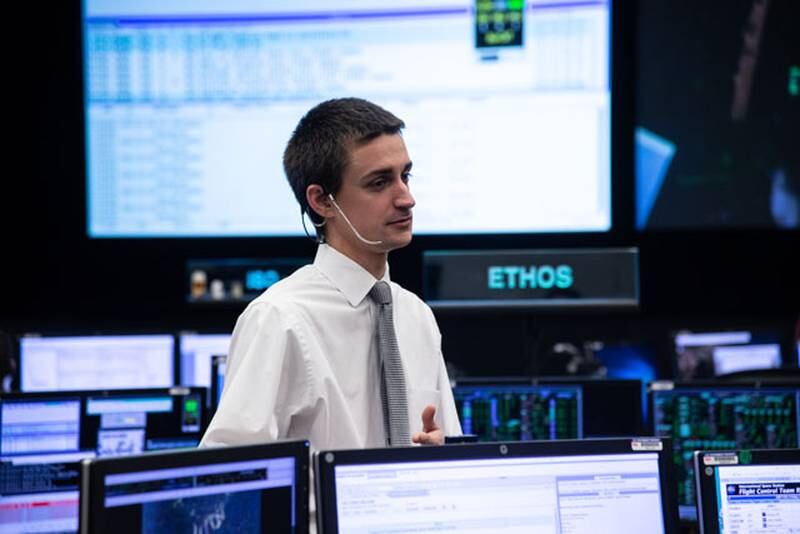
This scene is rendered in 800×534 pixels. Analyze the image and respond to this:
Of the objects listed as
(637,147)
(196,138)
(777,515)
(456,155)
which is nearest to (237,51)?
(196,138)

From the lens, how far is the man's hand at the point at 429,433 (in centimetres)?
184

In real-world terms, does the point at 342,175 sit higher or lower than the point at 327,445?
higher

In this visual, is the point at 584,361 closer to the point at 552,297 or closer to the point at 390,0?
the point at 552,297

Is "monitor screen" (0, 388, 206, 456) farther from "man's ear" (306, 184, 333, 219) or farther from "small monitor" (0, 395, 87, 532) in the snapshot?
"man's ear" (306, 184, 333, 219)

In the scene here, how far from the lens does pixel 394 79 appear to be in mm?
5352

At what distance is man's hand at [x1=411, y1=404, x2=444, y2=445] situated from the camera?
1836mm

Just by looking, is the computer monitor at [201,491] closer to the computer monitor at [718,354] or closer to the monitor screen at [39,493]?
the monitor screen at [39,493]

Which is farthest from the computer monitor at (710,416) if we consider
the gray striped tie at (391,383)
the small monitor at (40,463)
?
the small monitor at (40,463)

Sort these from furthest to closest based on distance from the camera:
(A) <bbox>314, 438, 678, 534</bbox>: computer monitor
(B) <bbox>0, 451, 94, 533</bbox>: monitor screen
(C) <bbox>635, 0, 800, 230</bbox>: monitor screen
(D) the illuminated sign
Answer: (C) <bbox>635, 0, 800, 230</bbox>: monitor screen
(D) the illuminated sign
(B) <bbox>0, 451, 94, 533</bbox>: monitor screen
(A) <bbox>314, 438, 678, 534</bbox>: computer monitor

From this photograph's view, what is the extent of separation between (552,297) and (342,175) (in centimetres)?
168

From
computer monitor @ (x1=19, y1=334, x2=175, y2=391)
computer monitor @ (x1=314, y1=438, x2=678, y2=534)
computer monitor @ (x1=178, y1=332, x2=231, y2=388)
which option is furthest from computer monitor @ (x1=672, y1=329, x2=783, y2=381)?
computer monitor @ (x1=314, y1=438, x2=678, y2=534)

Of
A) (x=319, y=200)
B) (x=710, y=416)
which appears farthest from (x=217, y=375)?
(x=710, y=416)

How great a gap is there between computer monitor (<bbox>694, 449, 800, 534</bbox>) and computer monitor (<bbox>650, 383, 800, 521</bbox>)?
3.25ft

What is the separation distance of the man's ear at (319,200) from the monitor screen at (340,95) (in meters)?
3.10
